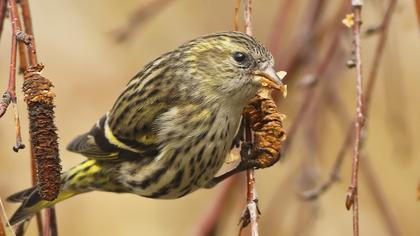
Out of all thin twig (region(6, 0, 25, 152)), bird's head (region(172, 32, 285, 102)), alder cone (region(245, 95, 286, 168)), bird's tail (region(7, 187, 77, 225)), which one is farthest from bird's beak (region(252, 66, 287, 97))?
thin twig (region(6, 0, 25, 152))

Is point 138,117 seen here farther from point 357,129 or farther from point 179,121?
point 357,129

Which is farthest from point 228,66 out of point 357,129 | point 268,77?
point 357,129

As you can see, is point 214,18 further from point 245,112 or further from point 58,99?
point 245,112

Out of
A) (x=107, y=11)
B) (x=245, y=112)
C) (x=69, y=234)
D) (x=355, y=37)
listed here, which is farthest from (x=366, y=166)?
(x=107, y=11)

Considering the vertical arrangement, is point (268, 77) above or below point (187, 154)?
above

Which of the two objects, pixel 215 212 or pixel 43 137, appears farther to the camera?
pixel 215 212

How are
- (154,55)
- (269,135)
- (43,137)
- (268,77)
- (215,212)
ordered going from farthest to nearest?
(154,55), (215,212), (268,77), (269,135), (43,137)
